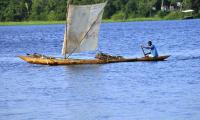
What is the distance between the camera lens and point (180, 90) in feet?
131

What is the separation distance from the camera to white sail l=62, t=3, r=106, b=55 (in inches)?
2291

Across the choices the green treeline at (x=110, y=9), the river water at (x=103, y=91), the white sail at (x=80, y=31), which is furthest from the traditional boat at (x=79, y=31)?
the green treeline at (x=110, y=9)

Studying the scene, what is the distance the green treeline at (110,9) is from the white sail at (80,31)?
108324 mm

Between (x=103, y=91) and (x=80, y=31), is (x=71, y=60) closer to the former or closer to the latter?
(x=80, y=31)

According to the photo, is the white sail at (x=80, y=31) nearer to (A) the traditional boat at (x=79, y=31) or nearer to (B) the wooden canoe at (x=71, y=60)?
(A) the traditional boat at (x=79, y=31)

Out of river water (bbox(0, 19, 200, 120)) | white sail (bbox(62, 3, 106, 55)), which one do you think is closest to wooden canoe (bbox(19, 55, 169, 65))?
river water (bbox(0, 19, 200, 120))

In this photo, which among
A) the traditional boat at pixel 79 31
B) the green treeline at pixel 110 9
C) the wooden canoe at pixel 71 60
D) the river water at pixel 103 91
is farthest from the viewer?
the green treeline at pixel 110 9

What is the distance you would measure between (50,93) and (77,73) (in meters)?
10.3

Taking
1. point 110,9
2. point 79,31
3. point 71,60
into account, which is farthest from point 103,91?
point 110,9

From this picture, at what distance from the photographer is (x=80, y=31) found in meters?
58.5

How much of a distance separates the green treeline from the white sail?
108324 mm

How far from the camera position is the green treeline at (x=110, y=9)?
173 m

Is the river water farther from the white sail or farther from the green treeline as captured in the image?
the green treeline

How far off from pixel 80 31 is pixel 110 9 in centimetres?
11790
